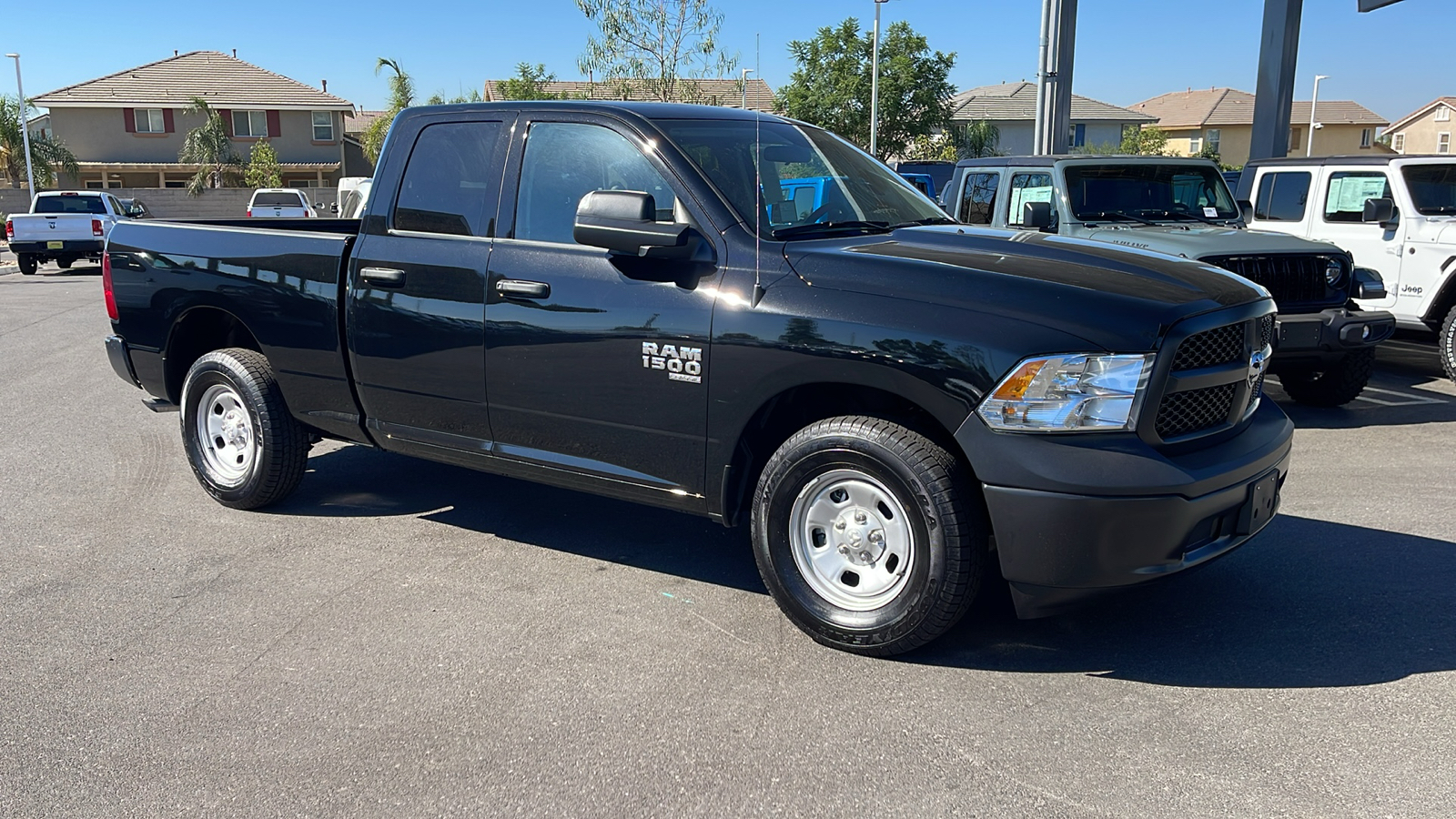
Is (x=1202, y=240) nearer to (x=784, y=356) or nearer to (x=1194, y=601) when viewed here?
(x=1194, y=601)

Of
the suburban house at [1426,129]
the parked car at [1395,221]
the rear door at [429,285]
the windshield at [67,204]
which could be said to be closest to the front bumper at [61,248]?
the windshield at [67,204]

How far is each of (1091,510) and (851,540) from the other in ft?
2.86

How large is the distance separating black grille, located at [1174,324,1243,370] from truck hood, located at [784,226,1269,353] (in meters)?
0.09

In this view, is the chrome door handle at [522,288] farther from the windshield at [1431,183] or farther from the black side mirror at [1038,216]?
the windshield at [1431,183]

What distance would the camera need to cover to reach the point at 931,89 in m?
46.7

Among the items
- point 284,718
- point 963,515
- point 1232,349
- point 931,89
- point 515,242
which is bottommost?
point 284,718

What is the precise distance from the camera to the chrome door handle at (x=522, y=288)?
4512 mm

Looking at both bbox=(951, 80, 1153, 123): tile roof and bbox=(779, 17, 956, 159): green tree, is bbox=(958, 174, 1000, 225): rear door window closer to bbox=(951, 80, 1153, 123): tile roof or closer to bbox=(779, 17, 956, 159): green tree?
bbox=(779, 17, 956, 159): green tree

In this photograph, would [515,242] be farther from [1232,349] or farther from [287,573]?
[1232,349]

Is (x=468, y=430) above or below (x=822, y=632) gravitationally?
above

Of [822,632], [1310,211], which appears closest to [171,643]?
[822,632]

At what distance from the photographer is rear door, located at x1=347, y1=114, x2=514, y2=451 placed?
15.7 feet

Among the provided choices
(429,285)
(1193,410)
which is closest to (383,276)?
(429,285)

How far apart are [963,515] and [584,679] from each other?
A: 1.39 meters
